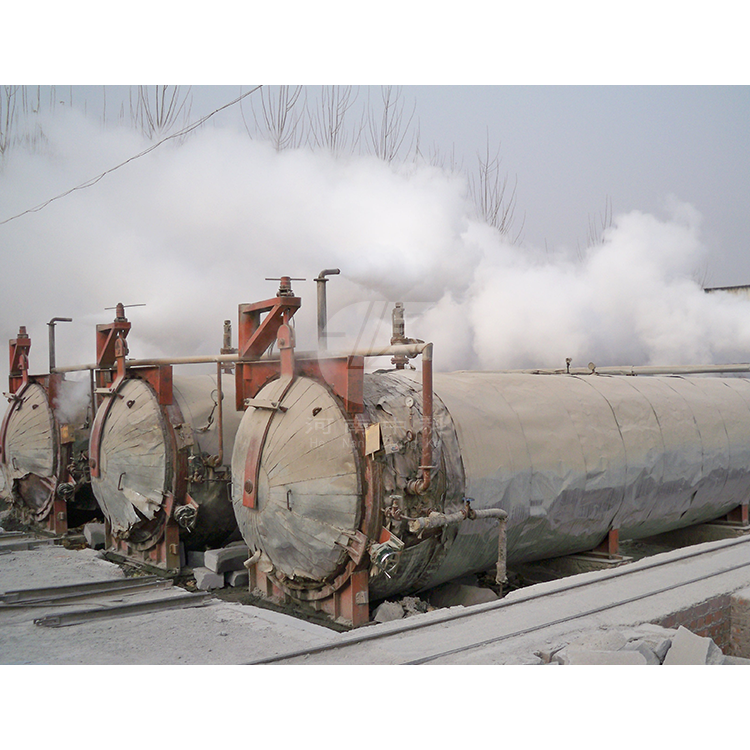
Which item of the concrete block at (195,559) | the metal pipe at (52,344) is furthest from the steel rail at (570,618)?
the metal pipe at (52,344)

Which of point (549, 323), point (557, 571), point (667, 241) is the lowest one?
point (557, 571)

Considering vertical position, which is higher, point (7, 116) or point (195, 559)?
point (7, 116)

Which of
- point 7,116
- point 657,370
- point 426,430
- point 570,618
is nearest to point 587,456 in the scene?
point 570,618

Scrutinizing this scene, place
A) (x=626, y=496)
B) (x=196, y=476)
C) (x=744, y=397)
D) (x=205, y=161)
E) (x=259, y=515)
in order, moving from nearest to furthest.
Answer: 1. (x=259, y=515)
2. (x=205, y=161)
3. (x=626, y=496)
4. (x=196, y=476)
5. (x=744, y=397)

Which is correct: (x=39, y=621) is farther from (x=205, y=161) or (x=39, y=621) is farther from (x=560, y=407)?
(x=560, y=407)

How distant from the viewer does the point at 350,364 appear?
496 cm

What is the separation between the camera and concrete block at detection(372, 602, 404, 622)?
16.8 ft

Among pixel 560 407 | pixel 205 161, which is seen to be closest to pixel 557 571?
pixel 560 407

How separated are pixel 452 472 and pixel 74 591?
3496mm

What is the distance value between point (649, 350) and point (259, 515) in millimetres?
6188

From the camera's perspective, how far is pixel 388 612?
514 centimetres

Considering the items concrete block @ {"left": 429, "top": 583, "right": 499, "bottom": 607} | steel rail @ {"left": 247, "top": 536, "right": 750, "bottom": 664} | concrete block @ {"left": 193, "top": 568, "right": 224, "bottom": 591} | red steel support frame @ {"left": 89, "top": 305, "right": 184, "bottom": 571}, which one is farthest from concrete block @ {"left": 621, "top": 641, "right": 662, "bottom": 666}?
red steel support frame @ {"left": 89, "top": 305, "right": 184, "bottom": 571}

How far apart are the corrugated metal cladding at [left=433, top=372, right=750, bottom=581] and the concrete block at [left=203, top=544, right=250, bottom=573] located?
7.55 feet

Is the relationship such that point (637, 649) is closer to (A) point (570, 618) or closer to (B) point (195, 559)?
(A) point (570, 618)
